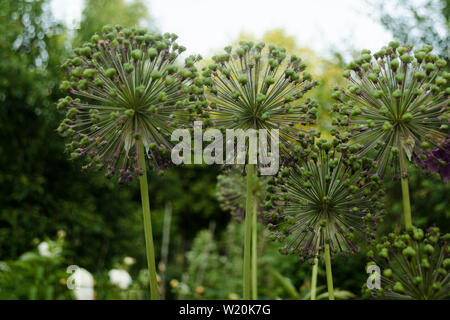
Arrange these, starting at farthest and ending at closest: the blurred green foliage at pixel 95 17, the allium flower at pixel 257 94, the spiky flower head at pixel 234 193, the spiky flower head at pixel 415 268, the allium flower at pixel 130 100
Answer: the blurred green foliage at pixel 95 17 < the spiky flower head at pixel 234 193 < the allium flower at pixel 257 94 < the allium flower at pixel 130 100 < the spiky flower head at pixel 415 268

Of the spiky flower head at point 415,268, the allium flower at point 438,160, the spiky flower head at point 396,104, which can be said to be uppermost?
the spiky flower head at point 396,104

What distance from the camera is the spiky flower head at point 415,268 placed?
1.15m

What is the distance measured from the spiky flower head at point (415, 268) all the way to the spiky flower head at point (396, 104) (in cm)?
24

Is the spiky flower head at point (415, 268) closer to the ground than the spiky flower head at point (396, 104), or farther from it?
closer to the ground

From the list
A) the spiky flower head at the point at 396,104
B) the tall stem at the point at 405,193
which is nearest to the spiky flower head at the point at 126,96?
the spiky flower head at the point at 396,104

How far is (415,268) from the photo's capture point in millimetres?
1187

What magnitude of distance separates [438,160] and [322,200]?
1.31ft

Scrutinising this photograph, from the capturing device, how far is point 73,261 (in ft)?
19.4

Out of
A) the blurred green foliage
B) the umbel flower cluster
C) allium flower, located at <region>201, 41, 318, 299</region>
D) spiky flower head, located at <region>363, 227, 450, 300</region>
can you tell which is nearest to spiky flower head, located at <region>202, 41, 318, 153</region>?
allium flower, located at <region>201, 41, 318, 299</region>

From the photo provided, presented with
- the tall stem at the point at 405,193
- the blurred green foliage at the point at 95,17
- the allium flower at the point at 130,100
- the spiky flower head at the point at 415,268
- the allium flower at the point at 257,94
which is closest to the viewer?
the spiky flower head at the point at 415,268

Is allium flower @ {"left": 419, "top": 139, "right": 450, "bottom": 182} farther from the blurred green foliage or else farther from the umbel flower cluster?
the blurred green foliage

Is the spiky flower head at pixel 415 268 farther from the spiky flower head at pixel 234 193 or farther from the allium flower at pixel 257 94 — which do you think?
the spiky flower head at pixel 234 193

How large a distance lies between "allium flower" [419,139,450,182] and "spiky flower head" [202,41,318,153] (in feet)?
1.30
